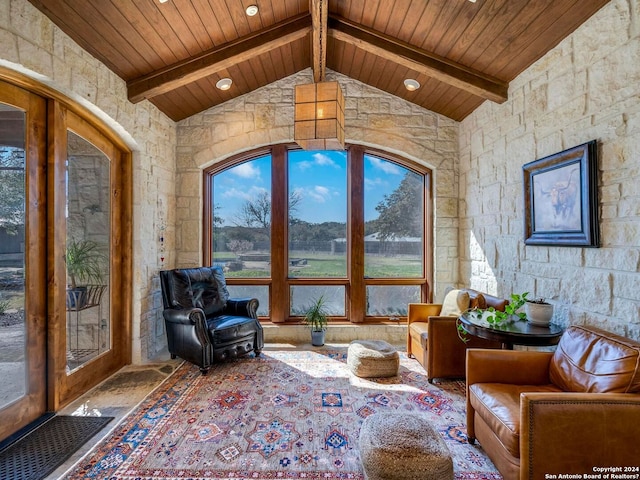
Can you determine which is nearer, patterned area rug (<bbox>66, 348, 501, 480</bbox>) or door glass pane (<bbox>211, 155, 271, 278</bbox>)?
patterned area rug (<bbox>66, 348, 501, 480</bbox>)

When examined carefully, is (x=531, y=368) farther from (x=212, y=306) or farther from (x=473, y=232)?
(x=212, y=306)

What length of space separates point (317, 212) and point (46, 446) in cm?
354

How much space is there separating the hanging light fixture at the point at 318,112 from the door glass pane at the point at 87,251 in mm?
2010

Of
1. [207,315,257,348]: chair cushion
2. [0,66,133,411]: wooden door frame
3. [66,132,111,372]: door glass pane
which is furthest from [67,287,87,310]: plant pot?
[207,315,257,348]: chair cushion

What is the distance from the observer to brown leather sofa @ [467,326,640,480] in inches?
62.1

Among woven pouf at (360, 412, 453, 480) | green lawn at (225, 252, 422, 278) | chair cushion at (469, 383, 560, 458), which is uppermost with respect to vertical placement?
green lawn at (225, 252, 422, 278)

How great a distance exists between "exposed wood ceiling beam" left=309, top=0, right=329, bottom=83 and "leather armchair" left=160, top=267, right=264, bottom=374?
9.05ft

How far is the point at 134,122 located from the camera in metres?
3.52

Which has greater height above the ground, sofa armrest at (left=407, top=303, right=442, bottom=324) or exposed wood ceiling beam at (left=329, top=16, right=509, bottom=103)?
exposed wood ceiling beam at (left=329, top=16, right=509, bottom=103)

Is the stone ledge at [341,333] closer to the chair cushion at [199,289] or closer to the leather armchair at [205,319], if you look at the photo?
the leather armchair at [205,319]

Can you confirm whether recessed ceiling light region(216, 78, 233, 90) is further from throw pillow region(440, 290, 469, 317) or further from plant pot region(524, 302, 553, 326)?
plant pot region(524, 302, 553, 326)

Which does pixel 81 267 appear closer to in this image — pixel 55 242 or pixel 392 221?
pixel 55 242

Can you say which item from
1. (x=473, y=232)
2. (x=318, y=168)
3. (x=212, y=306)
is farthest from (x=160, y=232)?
(x=473, y=232)

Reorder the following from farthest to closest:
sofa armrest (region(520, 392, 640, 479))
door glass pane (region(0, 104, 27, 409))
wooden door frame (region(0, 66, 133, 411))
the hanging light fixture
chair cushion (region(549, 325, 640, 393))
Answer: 1. the hanging light fixture
2. wooden door frame (region(0, 66, 133, 411))
3. door glass pane (region(0, 104, 27, 409))
4. chair cushion (region(549, 325, 640, 393))
5. sofa armrest (region(520, 392, 640, 479))
